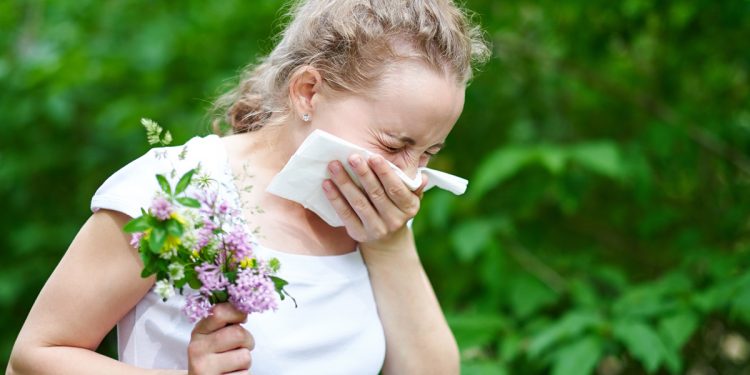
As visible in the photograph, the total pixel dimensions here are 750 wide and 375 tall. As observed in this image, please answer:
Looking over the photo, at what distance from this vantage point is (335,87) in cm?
165

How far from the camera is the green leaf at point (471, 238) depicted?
291 centimetres

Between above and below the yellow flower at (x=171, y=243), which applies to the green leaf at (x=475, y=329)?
below

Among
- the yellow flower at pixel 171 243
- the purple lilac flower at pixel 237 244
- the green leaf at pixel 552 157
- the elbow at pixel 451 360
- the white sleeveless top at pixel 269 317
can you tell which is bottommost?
the green leaf at pixel 552 157

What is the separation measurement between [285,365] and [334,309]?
0.53 ft

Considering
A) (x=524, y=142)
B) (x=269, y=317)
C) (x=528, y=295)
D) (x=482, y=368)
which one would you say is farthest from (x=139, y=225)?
(x=524, y=142)

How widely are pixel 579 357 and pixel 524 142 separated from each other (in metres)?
1.17

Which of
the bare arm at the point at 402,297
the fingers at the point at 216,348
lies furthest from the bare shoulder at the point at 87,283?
the bare arm at the point at 402,297

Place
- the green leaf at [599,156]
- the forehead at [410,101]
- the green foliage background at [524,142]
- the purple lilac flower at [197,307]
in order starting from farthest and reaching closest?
the green foliage background at [524,142]
the green leaf at [599,156]
the forehead at [410,101]
the purple lilac flower at [197,307]

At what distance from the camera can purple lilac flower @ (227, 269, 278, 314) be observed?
128cm

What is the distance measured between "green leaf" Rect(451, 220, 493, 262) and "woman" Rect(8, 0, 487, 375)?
3.47 feet

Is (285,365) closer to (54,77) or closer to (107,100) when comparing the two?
(54,77)

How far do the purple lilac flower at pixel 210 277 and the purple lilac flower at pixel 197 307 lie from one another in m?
0.04

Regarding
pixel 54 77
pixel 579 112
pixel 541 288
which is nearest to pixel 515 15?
pixel 579 112

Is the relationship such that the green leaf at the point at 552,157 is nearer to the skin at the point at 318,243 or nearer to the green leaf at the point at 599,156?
the green leaf at the point at 599,156
